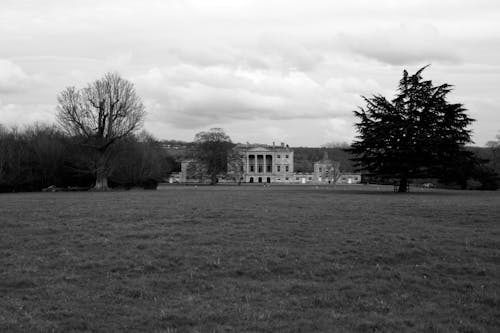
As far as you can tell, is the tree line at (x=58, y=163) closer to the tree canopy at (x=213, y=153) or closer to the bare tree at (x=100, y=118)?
the bare tree at (x=100, y=118)

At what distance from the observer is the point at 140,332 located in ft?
26.0

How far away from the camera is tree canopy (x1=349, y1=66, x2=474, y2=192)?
5325 centimetres

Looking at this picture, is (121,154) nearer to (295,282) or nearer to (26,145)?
(26,145)

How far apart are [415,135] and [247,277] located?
149 feet

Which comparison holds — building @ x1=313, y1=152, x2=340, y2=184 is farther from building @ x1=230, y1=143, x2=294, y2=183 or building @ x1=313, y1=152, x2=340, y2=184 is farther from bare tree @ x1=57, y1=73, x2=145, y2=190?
bare tree @ x1=57, y1=73, x2=145, y2=190

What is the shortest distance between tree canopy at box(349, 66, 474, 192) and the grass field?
35.8 meters

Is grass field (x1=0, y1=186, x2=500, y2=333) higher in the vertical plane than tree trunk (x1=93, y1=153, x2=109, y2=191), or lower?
A: lower

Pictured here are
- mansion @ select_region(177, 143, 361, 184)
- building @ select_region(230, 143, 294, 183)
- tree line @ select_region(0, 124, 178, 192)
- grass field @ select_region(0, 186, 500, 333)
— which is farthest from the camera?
building @ select_region(230, 143, 294, 183)

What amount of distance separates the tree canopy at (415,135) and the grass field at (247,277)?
35.8 meters

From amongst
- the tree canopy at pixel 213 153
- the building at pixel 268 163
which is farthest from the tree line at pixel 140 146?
the building at pixel 268 163

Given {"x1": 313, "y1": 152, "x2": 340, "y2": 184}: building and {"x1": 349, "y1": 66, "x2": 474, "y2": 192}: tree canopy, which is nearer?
{"x1": 349, "y1": 66, "x2": 474, "y2": 192}: tree canopy

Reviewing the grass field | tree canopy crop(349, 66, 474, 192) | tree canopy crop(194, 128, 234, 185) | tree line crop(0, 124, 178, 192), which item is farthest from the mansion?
the grass field

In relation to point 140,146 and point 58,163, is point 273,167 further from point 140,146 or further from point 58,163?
point 58,163

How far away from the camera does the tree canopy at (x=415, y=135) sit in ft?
175
